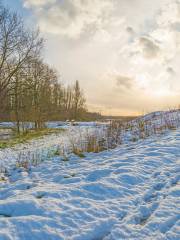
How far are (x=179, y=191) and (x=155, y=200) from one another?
0.61 m

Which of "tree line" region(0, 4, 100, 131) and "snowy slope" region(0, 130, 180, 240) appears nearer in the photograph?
"snowy slope" region(0, 130, 180, 240)

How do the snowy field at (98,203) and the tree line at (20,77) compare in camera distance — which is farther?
the tree line at (20,77)

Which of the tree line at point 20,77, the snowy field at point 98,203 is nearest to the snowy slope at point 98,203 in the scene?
the snowy field at point 98,203

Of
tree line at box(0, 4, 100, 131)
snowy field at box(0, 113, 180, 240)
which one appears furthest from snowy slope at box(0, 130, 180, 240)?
tree line at box(0, 4, 100, 131)

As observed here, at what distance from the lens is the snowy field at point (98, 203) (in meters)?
3.64

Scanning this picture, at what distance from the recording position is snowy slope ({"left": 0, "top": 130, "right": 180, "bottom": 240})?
3.64 metres

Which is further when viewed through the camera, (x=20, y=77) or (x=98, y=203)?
(x=20, y=77)

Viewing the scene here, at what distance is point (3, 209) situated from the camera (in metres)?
4.33

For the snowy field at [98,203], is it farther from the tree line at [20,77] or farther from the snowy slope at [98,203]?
the tree line at [20,77]

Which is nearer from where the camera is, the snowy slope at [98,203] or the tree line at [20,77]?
the snowy slope at [98,203]

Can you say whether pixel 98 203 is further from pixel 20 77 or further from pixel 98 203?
pixel 20 77

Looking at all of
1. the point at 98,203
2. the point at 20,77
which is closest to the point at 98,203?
the point at 98,203

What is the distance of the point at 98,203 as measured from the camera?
462cm

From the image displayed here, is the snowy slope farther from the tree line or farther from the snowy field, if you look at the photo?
the tree line
